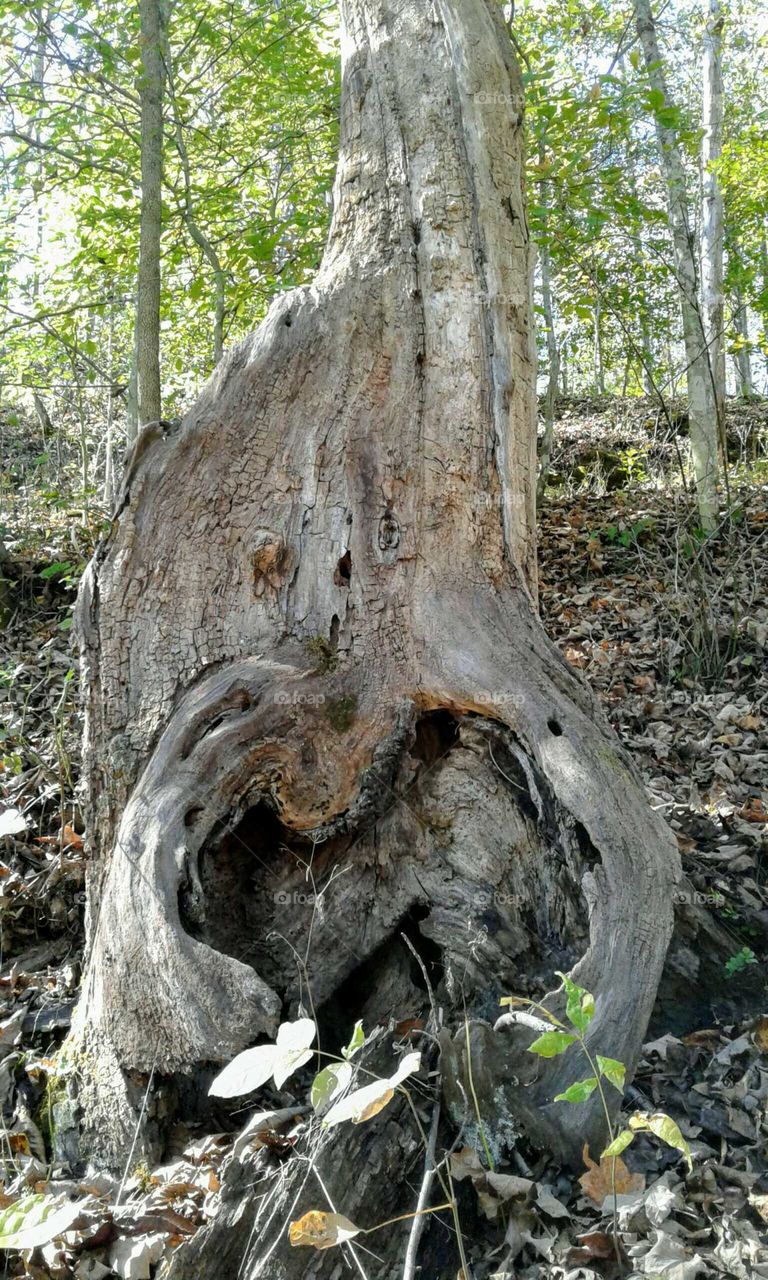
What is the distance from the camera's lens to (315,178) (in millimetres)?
7586

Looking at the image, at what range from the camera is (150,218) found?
6.26m

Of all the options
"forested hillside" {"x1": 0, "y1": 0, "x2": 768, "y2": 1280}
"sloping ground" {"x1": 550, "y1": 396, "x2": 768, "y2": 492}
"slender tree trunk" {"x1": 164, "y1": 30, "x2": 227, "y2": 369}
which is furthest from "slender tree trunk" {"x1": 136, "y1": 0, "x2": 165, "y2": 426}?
"sloping ground" {"x1": 550, "y1": 396, "x2": 768, "y2": 492}

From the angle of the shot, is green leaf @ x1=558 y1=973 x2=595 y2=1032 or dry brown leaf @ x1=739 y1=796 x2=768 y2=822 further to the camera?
dry brown leaf @ x1=739 y1=796 x2=768 y2=822

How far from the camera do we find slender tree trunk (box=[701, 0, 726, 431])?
27.0 ft

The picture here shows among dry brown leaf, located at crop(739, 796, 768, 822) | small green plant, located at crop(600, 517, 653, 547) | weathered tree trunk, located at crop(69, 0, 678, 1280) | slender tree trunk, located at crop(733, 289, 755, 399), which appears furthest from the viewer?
slender tree trunk, located at crop(733, 289, 755, 399)

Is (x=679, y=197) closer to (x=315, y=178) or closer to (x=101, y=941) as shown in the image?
(x=315, y=178)

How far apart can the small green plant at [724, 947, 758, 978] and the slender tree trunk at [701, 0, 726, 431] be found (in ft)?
17.9

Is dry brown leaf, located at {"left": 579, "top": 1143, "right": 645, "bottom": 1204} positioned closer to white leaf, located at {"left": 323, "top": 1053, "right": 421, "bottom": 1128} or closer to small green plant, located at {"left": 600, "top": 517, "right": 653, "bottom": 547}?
white leaf, located at {"left": 323, "top": 1053, "right": 421, "bottom": 1128}

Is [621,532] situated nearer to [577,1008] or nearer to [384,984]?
[384,984]

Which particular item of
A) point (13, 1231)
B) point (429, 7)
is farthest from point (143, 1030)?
point (429, 7)

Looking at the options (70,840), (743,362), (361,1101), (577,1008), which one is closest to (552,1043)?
(577,1008)

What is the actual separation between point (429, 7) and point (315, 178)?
3.79 metres
